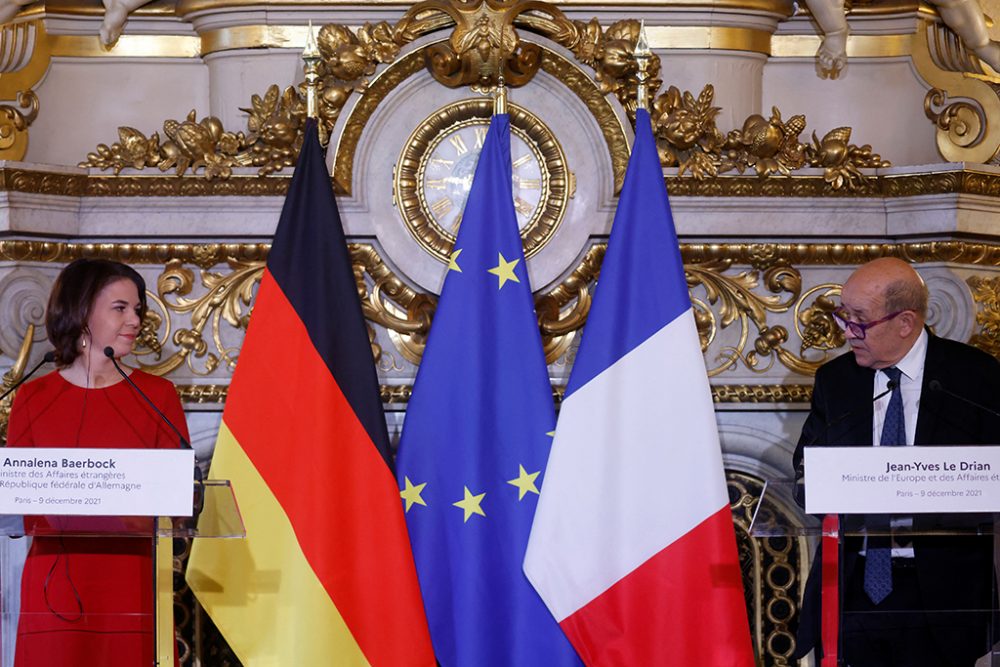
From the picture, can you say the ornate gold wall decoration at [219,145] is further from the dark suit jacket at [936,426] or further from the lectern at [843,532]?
the lectern at [843,532]

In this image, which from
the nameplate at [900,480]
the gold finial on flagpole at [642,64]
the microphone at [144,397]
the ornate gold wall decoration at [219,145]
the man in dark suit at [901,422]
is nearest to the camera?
the nameplate at [900,480]

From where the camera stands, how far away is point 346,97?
155 inches

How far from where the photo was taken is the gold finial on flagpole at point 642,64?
382 cm

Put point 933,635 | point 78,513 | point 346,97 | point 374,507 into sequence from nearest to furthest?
point 78,513, point 933,635, point 374,507, point 346,97

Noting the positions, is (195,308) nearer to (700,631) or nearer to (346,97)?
(346,97)

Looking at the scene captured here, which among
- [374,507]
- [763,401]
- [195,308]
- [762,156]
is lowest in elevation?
[374,507]

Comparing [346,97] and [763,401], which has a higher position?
[346,97]

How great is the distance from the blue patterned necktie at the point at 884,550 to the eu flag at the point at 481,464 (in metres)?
0.78

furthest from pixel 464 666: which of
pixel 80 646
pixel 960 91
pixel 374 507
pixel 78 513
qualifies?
pixel 960 91

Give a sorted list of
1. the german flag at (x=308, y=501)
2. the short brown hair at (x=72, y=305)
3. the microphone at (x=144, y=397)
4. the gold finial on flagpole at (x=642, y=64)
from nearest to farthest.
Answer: the microphone at (x=144, y=397) < the short brown hair at (x=72, y=305) < the german flag at (x=308, y=501) < the gold finial on flagpole at (x=642, y=64)

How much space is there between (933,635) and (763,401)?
41.7 inches

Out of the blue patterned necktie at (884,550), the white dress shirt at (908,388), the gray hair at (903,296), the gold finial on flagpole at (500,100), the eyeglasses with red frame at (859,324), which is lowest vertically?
the blue patterned necktie at (884,550)

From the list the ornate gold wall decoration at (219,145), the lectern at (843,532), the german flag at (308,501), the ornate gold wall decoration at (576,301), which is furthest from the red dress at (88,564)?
the lectern at (843,532)

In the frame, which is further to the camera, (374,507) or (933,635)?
(374,507)
